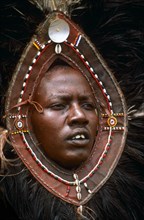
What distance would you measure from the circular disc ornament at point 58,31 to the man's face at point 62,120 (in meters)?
0.10

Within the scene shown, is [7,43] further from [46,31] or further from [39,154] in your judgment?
[39,154]

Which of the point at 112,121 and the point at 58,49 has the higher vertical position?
the point at 58,49

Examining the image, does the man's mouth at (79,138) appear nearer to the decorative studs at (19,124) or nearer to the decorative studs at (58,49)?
the decorative studs at (19,124)

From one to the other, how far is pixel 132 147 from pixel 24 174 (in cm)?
42

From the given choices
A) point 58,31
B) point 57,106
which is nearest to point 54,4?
point 58,31

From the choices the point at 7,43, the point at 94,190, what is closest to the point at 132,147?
the point at 94,190

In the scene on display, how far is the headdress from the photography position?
6.97 feet

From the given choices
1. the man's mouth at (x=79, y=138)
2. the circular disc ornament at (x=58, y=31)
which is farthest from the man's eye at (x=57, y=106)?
the circular disc ornament at (x=58, y=31)

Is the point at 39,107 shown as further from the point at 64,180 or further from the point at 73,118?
the point at 64,180

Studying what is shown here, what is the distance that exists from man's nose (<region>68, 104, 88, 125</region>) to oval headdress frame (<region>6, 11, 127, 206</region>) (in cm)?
13

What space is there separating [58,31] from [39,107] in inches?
10.3

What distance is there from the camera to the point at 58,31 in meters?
2.16

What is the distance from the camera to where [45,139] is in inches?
83.6

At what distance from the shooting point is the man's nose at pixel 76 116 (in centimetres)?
212
